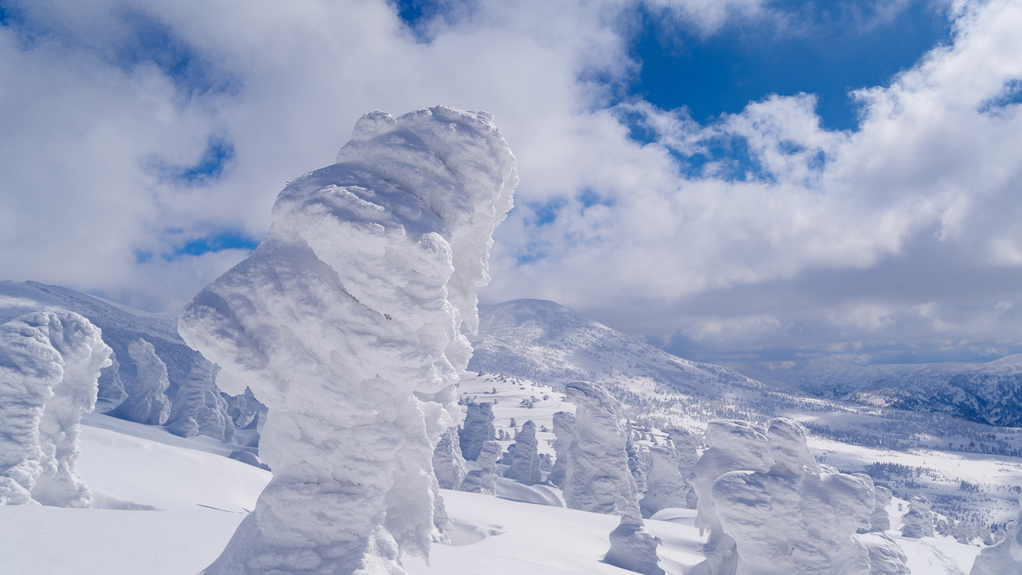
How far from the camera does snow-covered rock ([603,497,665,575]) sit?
11273 mm

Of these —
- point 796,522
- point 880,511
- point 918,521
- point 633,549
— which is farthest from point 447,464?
point 918,521

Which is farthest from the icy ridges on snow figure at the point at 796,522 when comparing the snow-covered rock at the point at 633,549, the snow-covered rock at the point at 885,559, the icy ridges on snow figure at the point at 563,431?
the icy ridges on snow figure at the point at 563,431

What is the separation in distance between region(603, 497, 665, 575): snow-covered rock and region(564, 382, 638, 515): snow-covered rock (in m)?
10.6

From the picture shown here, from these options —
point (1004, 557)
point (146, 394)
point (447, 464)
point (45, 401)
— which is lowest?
point (447, 464)

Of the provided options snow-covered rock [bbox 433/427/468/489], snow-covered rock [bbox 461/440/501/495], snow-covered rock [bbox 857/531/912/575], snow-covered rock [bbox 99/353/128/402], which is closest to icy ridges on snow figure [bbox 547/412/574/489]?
snow-covered rock [bbox 461/440/501/495]

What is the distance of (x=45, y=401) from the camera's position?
30.3ft

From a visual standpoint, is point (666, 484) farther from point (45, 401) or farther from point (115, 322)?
point (115, 322)

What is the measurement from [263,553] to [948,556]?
69.0 feet

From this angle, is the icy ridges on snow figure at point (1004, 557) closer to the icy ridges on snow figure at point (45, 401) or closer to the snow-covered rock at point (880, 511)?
the snow-covered rock at point (880, 511)

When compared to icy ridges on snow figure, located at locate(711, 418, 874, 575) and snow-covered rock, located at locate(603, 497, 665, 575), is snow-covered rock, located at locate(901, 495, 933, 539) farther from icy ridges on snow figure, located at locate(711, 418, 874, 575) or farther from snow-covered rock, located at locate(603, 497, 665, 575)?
icy ridges on snow figure, located at locate(711, 418, 874, 575)

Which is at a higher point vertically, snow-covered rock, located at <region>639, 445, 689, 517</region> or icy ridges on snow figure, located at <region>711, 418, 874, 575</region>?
icy ridges on snow figure, located at <region>711, 418, 874, 575</region>

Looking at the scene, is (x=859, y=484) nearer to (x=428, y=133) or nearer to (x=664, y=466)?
(x=428, y=133)

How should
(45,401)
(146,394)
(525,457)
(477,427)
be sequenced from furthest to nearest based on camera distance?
(477,427) < (525,457) < (146,394) < (45,401)

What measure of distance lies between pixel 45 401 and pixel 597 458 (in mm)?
20138
